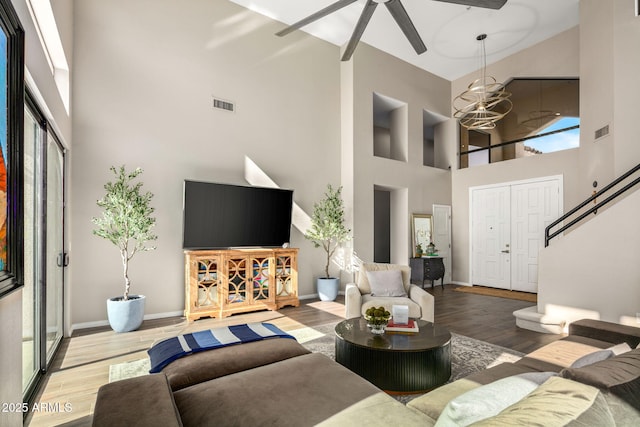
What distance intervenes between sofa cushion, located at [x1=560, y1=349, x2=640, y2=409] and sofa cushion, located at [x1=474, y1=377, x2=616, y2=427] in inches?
8.2

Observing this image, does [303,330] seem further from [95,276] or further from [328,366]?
[95,276]

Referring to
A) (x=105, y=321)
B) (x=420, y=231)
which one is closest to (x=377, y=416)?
(x=105, y=321)

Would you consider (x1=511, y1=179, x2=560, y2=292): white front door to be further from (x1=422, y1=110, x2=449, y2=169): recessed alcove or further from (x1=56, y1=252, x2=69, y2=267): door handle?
(x1=56, y1=252, x2=69, y2=267): door handle

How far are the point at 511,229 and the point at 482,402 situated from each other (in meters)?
7.10

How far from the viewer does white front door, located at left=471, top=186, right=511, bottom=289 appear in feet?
23.9

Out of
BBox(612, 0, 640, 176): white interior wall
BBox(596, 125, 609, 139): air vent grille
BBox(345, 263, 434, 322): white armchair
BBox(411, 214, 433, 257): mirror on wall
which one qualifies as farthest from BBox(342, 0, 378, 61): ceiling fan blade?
BBox(411, 214, 433, 257): mirror on wall

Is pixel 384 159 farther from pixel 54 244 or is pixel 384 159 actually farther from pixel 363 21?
pixel 54 244

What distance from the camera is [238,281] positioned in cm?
494

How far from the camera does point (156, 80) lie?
4770 mm

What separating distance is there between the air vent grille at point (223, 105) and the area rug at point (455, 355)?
360 cm

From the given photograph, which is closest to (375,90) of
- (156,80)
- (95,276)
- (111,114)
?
(156,80)

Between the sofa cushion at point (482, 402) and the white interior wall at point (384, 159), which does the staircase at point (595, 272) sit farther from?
the sofa cushion at point (482, 402)

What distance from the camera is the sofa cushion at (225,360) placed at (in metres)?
1.90

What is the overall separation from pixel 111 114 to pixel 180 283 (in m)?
2.52
